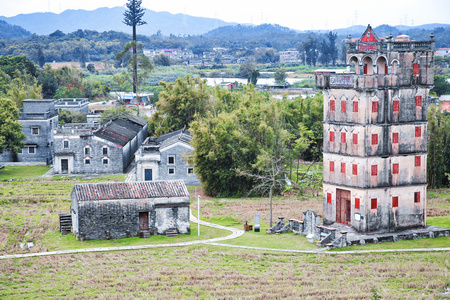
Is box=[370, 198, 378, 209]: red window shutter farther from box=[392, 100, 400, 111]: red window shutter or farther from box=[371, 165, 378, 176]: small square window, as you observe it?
box=[392, 100, 400, 111]: red window shutter

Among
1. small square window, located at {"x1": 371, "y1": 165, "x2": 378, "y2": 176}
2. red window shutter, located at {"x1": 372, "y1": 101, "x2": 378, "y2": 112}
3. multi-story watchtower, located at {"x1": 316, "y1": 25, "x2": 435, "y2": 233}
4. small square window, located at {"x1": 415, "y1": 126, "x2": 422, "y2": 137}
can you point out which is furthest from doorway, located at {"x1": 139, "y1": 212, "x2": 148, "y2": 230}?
small square window, located at {"x1": 415, "y1": 126, "x2": 422, "y2": 137}

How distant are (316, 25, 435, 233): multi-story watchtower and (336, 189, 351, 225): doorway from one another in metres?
0.02

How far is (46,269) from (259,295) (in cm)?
1278

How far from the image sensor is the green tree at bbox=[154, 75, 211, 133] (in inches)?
3324

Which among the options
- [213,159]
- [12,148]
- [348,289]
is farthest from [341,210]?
[12,148]

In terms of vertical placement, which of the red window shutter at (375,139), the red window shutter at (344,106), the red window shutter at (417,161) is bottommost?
the red window shutter at (417,161)

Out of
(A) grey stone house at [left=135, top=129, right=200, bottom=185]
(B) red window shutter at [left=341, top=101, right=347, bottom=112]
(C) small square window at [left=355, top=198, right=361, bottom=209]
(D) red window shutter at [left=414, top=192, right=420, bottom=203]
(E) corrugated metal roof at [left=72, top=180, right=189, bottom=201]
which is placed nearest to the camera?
(C) small square window at [left=355, top=198, right=361, bottom=209]

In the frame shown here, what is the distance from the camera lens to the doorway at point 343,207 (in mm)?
42938

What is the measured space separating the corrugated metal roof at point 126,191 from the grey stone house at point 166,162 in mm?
22061

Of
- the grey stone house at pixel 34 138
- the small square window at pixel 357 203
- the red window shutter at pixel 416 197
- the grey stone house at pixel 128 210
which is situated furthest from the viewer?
the grey stone house at pixel 34 138

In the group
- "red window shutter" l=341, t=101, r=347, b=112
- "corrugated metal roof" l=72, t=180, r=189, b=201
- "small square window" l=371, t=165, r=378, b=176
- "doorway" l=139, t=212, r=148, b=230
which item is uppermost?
"red window shutter" l=341, t=101, r=347, b=112

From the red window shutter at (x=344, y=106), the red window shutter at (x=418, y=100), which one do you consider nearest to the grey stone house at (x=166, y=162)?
the red window shutter at (x=344, y=106)

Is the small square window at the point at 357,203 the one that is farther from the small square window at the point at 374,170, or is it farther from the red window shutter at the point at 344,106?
the red window shutter at the point at 344,106

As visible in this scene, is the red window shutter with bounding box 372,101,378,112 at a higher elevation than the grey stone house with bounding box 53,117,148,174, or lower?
higher
